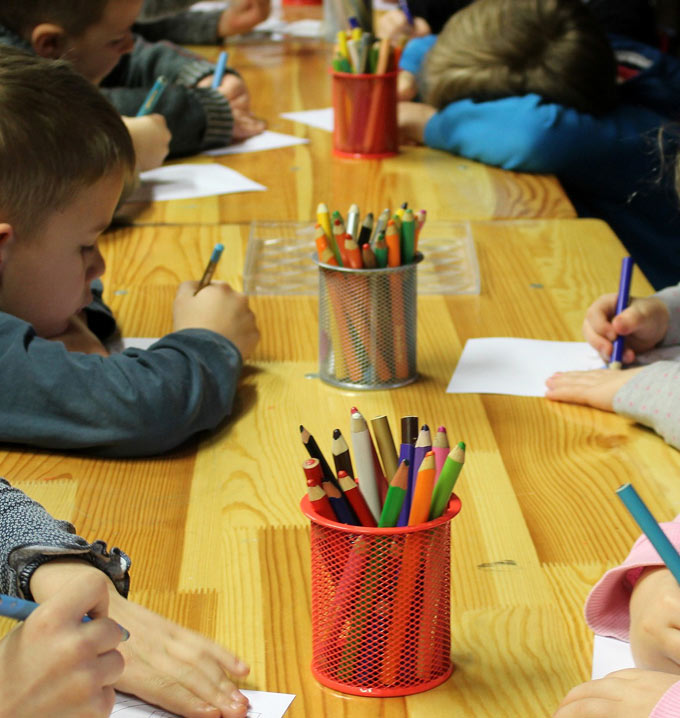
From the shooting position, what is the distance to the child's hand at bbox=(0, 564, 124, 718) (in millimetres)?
560

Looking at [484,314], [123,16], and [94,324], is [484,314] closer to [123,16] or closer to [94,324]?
[94,324]

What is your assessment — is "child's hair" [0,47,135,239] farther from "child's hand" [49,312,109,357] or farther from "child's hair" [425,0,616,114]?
"child's hair" [425,0,616,114]

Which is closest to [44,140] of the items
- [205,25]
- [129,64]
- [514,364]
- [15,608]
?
[514,364]

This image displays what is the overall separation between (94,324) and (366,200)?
24.0 inches

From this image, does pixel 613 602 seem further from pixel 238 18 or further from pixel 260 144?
pixel 238 18

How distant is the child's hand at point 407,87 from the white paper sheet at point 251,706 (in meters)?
1.83

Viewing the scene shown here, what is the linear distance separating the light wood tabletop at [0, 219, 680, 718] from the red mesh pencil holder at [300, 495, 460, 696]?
0.01 m

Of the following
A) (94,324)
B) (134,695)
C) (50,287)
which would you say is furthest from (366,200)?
(134,695)

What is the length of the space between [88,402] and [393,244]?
0.34m

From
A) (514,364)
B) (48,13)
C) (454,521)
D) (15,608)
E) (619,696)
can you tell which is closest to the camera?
(15,608)

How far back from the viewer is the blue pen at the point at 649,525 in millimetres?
592

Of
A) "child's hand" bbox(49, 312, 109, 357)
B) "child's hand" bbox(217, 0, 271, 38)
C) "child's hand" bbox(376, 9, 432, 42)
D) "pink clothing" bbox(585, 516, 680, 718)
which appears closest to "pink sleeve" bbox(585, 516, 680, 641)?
"pink clothing" bbox(585, 516, 680, 718)

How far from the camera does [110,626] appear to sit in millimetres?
578

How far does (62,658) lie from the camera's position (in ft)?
1.85
